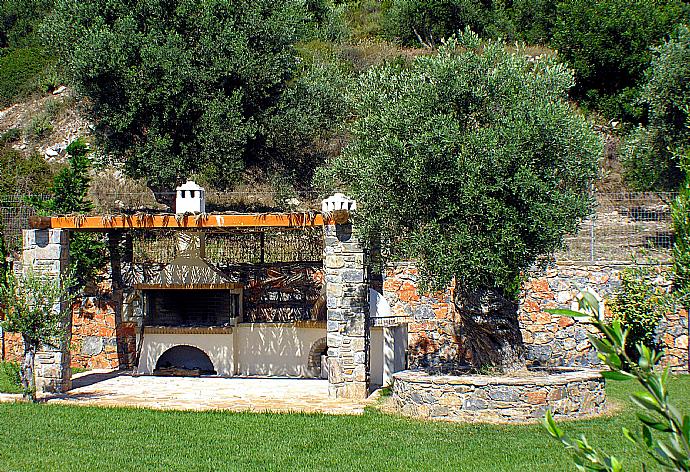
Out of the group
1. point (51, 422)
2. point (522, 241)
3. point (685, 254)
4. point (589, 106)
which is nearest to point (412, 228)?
point (522, 241)

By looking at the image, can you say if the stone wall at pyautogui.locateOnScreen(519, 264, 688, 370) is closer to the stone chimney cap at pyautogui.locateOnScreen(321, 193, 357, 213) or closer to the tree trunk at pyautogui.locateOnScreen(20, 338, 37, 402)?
the stone chimney cap at pyautogui.locateOnScreen(321, 193, 357, 213)

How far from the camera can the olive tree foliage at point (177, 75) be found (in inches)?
694

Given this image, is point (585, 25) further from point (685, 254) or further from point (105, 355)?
point (685, 254)

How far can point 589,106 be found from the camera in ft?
89.7

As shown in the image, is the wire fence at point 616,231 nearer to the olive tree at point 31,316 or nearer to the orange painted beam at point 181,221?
the orange painted beam at point 181,221

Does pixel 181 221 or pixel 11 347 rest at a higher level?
pixel 181 221

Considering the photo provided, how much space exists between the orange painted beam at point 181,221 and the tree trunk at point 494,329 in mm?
2668

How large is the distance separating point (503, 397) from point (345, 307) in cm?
284

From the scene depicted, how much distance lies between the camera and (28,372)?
39.3 feet

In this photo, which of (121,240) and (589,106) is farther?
(589,106)

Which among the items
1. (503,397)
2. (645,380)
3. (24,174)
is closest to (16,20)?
(24,174)

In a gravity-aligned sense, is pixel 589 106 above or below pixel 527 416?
above

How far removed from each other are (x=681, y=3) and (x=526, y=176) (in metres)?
21.6

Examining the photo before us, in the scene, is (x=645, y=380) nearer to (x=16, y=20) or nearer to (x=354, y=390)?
(x=354, y=390)
